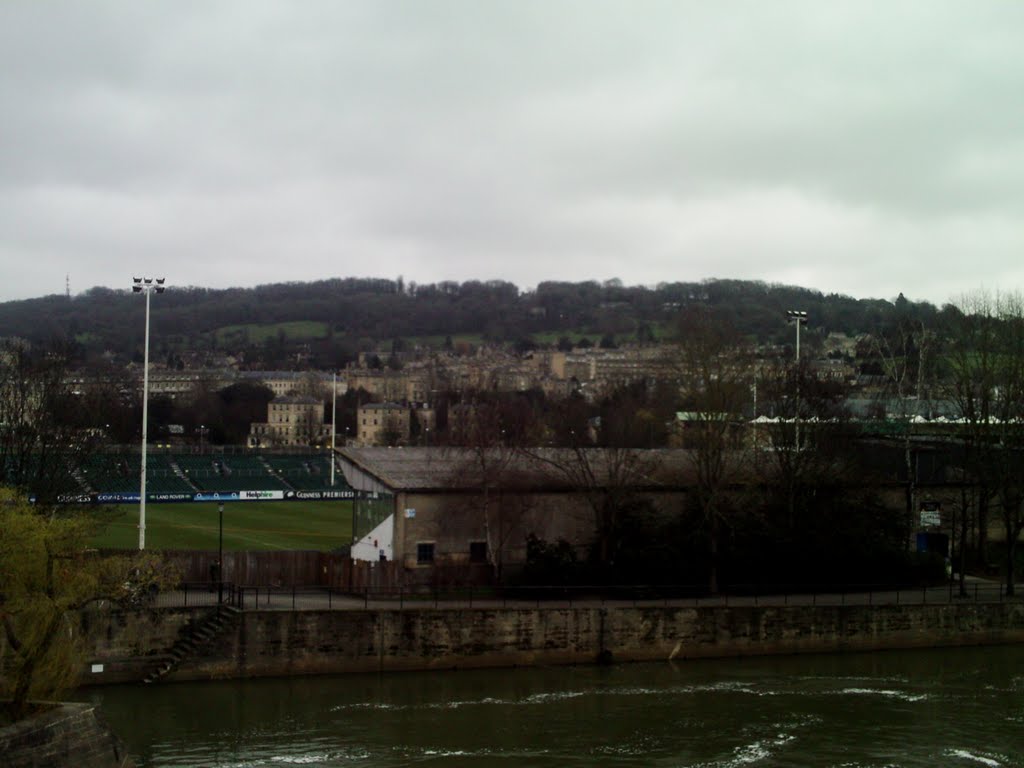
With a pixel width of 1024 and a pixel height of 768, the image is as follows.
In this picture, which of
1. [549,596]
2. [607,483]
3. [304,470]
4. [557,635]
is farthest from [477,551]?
[304,470]

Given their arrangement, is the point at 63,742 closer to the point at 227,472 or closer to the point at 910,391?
the point at 910,391

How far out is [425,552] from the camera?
4134cm

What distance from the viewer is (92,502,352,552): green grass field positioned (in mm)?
54375

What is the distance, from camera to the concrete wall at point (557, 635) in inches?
1326

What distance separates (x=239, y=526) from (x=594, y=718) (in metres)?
38.8

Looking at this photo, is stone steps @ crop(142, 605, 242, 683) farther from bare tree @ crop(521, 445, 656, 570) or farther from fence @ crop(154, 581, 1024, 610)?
bare tree @ crop(521, 445, 656, 570)

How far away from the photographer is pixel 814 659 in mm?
38406

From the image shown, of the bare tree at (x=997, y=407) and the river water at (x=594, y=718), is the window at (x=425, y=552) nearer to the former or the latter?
the river water at (x=594, y=718)

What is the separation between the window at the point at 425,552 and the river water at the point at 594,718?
6667mm

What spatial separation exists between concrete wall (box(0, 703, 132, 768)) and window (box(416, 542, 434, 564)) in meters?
17.8

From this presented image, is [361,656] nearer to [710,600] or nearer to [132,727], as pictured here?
[132,727]

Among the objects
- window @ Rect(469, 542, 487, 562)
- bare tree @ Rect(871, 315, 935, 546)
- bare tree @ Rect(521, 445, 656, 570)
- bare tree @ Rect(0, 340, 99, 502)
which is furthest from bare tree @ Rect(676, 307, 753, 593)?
bare tree @ Rect(0, 340, 99, 502)

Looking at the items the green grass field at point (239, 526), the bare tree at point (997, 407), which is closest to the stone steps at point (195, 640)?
the green grass field at point (239, 526)

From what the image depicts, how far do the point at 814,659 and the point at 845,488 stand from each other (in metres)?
8.89
